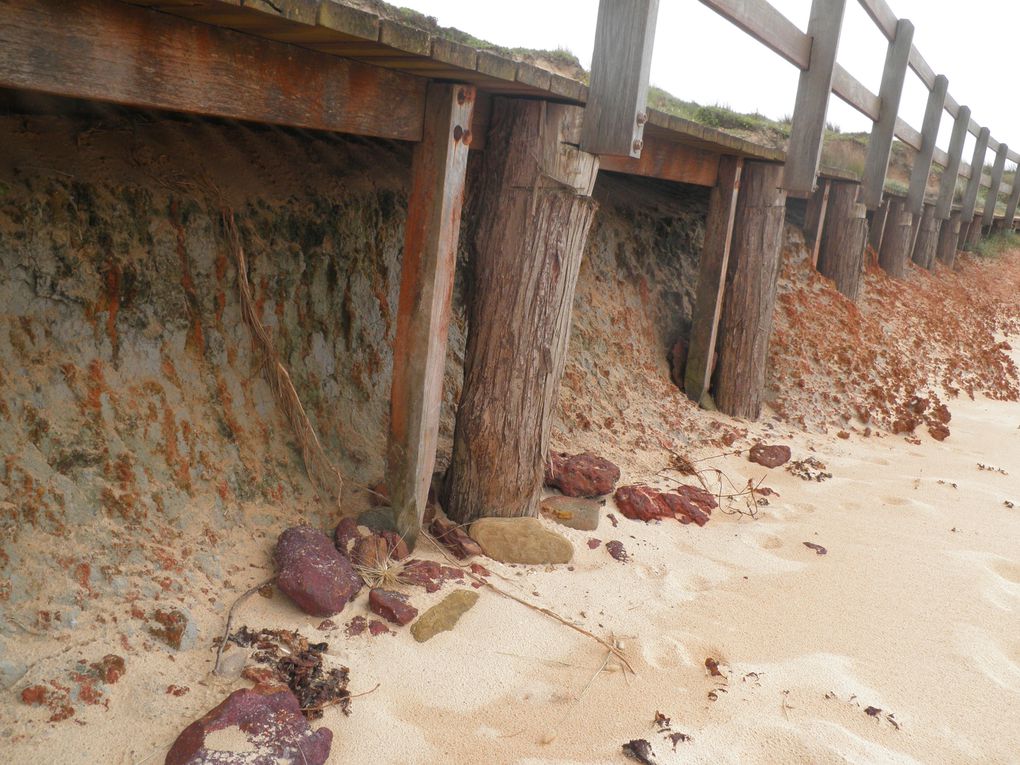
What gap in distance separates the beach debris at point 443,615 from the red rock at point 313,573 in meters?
0.28

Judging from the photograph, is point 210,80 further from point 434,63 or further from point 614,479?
point 614,479

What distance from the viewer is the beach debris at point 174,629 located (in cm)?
252

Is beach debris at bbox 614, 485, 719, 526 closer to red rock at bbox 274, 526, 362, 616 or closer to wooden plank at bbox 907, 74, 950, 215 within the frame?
red rock at bbox 274, 526, 362, 616

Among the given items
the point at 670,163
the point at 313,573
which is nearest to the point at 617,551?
the point at 313,573

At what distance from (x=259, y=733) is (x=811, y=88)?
4996 millimetres

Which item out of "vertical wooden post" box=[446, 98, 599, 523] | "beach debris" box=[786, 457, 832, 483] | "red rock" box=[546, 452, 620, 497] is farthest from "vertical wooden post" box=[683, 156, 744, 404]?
"vertical wooden post" box=[446, 98, 599, 523]

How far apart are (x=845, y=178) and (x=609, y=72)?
5.21m

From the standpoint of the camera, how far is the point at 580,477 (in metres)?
4.08

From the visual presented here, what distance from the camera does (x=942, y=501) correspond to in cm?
484

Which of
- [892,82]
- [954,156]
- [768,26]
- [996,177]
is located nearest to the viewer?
[768,26]

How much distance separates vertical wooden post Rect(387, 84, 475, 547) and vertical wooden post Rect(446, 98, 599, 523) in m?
0.29

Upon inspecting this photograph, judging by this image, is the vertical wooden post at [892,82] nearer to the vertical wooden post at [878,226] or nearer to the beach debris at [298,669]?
the vertical wooden post at [878,226]

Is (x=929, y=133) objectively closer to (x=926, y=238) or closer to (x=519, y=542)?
(x=926, y=238)

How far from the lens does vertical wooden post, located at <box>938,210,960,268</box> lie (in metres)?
13.6
